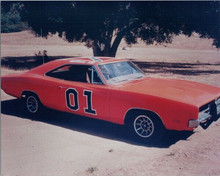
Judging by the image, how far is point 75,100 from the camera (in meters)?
5.35

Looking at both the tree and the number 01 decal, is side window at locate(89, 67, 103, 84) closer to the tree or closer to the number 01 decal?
the number 01 decal

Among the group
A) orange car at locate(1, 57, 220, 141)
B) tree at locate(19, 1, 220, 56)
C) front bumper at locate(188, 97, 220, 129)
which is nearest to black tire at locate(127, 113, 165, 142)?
orange car at locate(1, 57, 220, 141)

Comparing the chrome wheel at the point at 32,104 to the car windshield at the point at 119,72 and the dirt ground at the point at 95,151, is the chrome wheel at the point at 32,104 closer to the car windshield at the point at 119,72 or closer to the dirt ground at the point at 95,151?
the dirt ground at the point at 95,151

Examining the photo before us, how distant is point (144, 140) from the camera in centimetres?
473

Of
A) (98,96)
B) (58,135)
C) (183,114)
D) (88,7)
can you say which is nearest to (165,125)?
(183,114)

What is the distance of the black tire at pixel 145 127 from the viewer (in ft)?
15.0

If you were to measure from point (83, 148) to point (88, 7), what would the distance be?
1144 cm

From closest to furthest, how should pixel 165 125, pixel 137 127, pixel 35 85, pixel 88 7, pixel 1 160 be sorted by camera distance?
1. pixel 1 160
2. pixel 165 125
3. pixel 137 127
4. pixel 35 85
5. pixel 88 7

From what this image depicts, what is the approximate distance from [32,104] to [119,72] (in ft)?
7.20

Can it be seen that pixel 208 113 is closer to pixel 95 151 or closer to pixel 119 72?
pixel 119 72

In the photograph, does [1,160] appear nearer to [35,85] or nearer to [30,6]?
[35,85]

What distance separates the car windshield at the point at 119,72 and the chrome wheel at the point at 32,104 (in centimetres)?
181

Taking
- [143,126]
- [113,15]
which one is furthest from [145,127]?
[113,15]

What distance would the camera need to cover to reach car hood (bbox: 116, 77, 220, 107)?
448 centimetres
